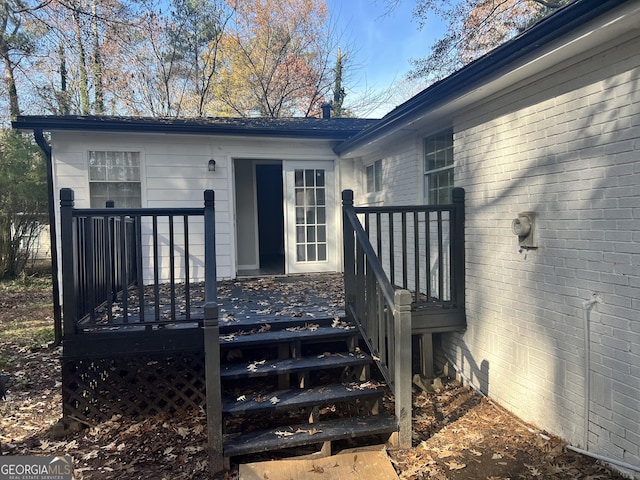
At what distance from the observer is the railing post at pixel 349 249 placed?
3670 millimetres

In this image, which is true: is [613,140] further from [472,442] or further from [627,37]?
[472,442]

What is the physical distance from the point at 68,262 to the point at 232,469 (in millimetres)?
1929

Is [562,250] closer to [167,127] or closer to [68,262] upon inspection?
[68,262]

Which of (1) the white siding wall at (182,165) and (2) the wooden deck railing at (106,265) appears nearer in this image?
(2) the wooden deck railing at (106,265)

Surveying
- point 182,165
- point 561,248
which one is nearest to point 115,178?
point 182,165

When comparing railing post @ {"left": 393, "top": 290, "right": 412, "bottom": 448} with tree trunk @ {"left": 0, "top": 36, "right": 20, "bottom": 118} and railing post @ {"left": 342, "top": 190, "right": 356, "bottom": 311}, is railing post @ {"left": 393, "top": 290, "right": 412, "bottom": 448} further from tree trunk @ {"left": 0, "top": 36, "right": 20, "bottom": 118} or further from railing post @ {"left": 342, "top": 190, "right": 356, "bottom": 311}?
tree trunk @ {"left": 0, "top": 36, "right": 20, "bottom": 118}

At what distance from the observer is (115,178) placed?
6414mm

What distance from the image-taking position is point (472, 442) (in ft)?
9.79

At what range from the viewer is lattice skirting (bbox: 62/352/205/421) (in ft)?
10.7

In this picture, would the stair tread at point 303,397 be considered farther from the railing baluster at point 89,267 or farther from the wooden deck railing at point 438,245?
the railing baluster at point 89,267

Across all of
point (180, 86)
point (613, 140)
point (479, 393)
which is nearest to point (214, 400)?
point (479, 393)

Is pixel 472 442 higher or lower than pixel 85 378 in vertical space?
lower

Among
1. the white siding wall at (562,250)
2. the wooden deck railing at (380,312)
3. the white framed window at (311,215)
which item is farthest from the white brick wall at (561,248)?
the white framed window at (311,215)

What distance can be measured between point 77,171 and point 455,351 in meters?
5.96
